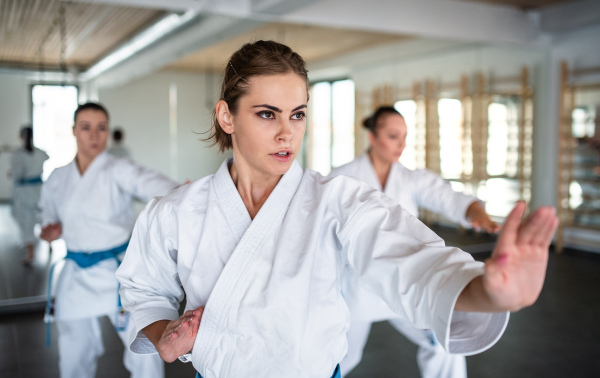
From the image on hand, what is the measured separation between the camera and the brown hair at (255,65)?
1.22 metres

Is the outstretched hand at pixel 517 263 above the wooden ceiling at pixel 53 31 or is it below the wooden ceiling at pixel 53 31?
below

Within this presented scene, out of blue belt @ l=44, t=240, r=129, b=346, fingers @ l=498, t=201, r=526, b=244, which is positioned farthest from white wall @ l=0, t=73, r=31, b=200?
fingers @ l=498, t=201, r=526, b=244

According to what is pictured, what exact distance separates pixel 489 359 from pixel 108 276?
93.0 inches

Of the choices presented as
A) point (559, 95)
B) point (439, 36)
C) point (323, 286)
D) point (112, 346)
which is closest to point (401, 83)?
point (439, 36)

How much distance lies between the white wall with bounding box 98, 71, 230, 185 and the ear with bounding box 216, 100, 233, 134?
9.98 feet

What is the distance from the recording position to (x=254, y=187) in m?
1.37

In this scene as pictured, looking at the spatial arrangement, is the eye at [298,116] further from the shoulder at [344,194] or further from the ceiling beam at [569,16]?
the ceiling beam at [569,16]

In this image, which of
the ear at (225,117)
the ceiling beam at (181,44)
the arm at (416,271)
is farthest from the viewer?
the ceiling beam at (181,44)

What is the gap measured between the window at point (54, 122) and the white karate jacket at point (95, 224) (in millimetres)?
1608

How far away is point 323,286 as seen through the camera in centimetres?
117

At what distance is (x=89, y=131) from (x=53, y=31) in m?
1.98

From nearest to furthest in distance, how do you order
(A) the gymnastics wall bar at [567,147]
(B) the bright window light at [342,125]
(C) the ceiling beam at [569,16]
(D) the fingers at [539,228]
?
(D) the fingers at [539,228], (B) the bright window light at [342,125], (C) the ceiling beam at [569,16], (A) the gymnastics wall bar at [567,147]

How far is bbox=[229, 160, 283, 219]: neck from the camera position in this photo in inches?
53.1

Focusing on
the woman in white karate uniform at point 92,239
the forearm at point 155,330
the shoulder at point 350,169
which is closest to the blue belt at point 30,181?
the woman in white karate uniform at point 92,239
